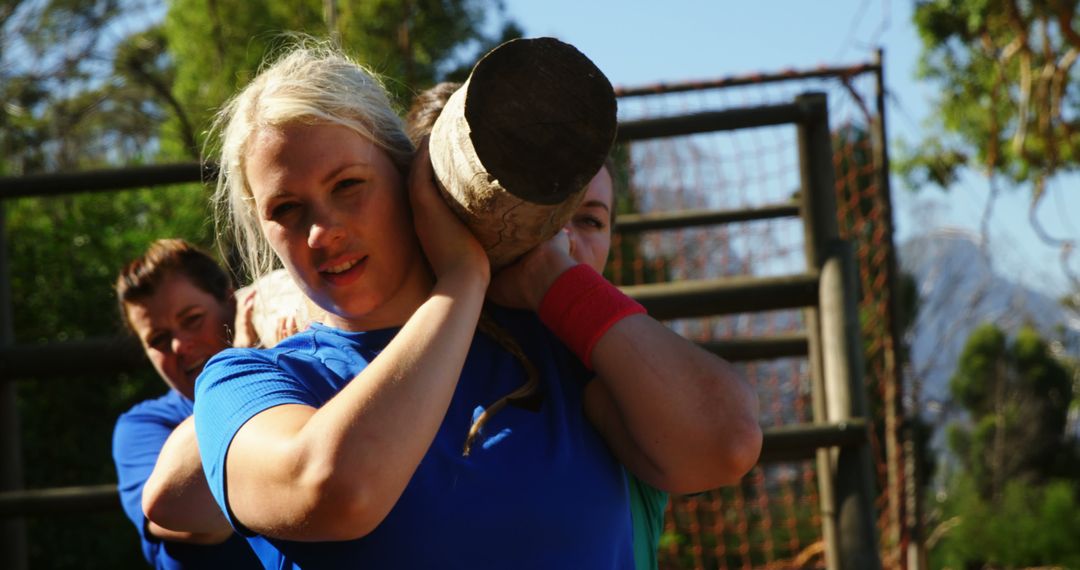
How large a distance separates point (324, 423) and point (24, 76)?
56.7 feet

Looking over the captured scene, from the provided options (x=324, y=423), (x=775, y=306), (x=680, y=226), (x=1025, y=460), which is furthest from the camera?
(x=1025, y=460)

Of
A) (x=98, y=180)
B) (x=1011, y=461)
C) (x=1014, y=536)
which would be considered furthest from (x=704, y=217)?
(x=1011, y=461)

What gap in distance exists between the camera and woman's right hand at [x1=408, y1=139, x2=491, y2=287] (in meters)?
1.41

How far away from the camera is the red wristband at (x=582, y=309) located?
1480 millimetres

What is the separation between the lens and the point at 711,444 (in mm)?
1437

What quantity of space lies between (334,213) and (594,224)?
0.66 meters

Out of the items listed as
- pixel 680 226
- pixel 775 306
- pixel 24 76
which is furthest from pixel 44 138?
pixel 775 306

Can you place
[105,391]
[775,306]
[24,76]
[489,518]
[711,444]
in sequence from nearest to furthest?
1. [489,518]
2. [711,444]
3. [775,306]
4. [105,391]
5. [24,76]

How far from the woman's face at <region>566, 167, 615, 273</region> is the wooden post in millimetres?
1009

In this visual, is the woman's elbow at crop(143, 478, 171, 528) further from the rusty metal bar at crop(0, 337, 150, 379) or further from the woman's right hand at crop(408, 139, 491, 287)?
the rusty metal bar at crop(0, 337, 150, 379)

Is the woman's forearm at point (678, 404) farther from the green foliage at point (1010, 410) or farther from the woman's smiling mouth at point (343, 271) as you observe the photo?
the green foliage at point (1010, 410)

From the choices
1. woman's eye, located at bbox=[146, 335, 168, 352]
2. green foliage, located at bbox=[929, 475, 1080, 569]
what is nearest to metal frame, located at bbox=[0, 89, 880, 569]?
woman's eye, located at bbox=[146, 335, 168, 352]

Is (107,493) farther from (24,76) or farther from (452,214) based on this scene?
(24,76)

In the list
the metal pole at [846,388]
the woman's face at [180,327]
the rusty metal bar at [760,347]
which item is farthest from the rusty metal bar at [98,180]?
the rusty metal bar at [760,347]
